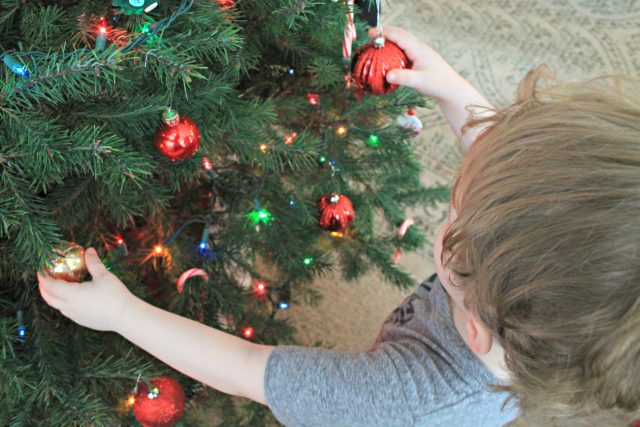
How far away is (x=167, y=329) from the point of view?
0.69m

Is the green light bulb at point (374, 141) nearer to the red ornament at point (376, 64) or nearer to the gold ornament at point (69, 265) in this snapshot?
the red ornament at point (376, 64)

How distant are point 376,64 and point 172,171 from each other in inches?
11.2

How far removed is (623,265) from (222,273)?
0.63 meters

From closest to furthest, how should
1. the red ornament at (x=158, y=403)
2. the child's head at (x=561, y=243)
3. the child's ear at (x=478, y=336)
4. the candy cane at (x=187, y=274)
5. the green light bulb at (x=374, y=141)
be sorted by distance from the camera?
the child's head at (x=561, y=243), the child's ear at (x=478, y=336), the red ornament at (x=158, y=403), the candy cane at (x=187, y=274), the green light bulb at (x=374, y=141)

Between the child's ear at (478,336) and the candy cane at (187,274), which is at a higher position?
the child's ear at (478,336)

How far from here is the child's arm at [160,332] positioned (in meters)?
0.68

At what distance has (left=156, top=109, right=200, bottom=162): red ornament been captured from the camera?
2.05 ft

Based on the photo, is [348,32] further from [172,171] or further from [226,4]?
[172,171]

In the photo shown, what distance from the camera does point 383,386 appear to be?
649 millimetres

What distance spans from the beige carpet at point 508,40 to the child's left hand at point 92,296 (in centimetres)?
103

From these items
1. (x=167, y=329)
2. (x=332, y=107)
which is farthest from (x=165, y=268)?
(x=332, y=107)

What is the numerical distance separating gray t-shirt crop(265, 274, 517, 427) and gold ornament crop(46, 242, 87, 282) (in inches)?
9.2

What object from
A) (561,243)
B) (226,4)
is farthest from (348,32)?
(561,243)

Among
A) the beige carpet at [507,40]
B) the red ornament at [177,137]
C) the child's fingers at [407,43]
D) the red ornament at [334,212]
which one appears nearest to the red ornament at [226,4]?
the red ornament at [177,137]
